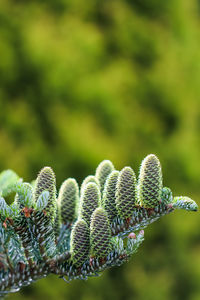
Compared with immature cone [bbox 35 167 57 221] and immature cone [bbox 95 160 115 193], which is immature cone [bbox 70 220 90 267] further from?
immature cone [bbox 95 160 115 193]

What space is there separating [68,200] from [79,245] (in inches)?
6.9

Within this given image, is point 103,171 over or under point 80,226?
over

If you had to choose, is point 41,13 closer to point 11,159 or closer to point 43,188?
point 11,159

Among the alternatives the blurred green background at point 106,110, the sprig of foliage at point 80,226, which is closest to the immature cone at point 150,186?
the sprig of foliage at point 80,226

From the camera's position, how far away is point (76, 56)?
3174mm

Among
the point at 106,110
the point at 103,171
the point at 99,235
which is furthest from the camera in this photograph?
the point at 106,110

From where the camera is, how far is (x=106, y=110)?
314 cm

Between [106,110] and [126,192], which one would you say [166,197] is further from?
[106,110]

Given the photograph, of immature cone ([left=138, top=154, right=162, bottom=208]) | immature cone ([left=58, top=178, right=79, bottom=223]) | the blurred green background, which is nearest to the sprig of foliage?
immature cone ([left=138, top=154, right=162, bottom=208])

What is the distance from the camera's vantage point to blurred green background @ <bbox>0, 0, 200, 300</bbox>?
9.87 ft

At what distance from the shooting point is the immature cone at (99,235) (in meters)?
0.60

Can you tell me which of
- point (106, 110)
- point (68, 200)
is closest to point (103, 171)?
point (68, 200)

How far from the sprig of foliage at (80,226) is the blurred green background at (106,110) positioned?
2303mm

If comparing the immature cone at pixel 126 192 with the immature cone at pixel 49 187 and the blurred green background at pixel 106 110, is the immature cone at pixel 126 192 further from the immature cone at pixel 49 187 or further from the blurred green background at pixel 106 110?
the blurred green background at pixel 106 110
